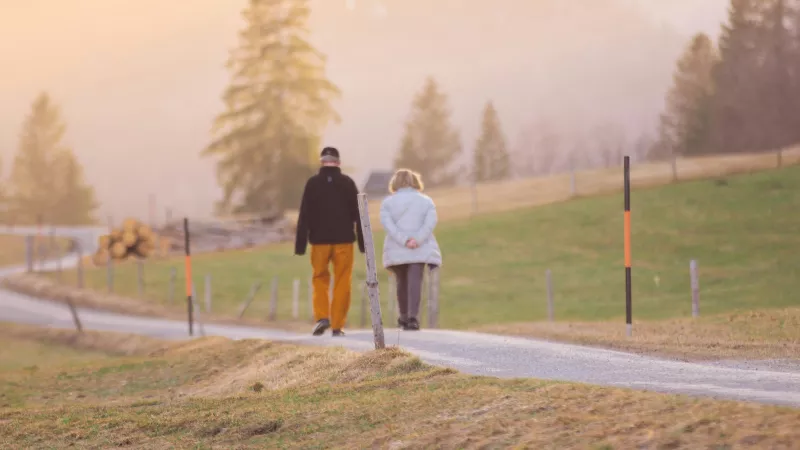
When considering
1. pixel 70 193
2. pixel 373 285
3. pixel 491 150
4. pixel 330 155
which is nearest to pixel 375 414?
pixel 373 285

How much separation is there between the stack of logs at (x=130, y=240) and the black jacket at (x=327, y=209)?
34.3 metres

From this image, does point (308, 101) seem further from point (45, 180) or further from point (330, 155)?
point (330, 155)

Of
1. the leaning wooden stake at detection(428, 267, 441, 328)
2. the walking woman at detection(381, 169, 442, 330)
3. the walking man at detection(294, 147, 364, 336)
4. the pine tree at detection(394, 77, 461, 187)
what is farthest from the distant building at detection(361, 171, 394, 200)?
the walking man at detection(294, 147, 364, 336)

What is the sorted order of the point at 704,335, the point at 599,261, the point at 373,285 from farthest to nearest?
the point at 599,261 → the point at 704,335 → the point at 373,285

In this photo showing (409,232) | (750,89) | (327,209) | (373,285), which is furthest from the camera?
(750,89)

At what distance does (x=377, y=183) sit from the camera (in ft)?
289

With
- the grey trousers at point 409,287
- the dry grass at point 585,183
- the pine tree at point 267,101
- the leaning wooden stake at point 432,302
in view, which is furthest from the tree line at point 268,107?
the grey trousers at point 409,287

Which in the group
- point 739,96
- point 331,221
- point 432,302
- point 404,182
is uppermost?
point 739,96

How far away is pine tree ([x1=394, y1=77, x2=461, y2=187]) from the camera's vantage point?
9281cm

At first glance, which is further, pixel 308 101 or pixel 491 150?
pixel 491 150

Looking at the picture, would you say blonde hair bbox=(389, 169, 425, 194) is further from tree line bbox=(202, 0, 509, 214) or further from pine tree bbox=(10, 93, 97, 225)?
pine tree bbox=(10, 93, 97, 225)

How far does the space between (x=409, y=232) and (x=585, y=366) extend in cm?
507

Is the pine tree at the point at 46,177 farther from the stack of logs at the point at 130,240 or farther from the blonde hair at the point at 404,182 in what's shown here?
the blonde hair at the point at 404,182

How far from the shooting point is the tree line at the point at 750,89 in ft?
201
